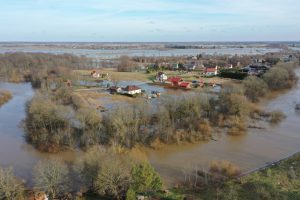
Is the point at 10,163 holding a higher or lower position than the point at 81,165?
lower

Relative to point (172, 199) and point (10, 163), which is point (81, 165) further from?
point (10, 163)

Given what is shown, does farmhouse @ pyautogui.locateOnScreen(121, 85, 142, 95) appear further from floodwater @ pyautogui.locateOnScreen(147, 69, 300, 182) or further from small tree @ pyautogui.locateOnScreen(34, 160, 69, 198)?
small tree @ pyautogui.locateOnScreen(34, 160, 69, 198)

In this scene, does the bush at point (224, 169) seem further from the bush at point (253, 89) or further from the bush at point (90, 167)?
the bush at point (253, 89)

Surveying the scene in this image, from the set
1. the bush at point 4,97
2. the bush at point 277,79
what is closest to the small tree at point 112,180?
the bush at point 4,97

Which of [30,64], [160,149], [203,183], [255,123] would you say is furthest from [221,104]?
[30,64]

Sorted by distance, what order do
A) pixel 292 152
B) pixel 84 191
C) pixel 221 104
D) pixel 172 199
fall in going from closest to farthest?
pixel 172 199
pixel 84 191
pixel 292 152
pixel 221 104

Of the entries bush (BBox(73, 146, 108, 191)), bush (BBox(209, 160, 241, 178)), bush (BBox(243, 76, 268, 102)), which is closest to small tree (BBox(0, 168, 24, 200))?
bush (BBox(73, 146, 108, 191))
